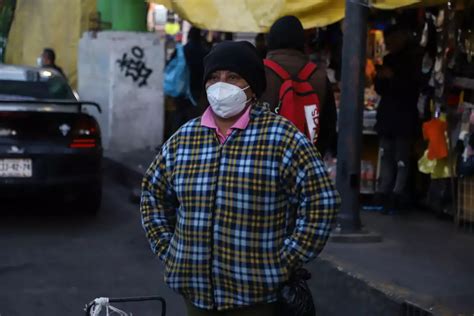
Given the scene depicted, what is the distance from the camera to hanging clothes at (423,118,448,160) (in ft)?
28.4

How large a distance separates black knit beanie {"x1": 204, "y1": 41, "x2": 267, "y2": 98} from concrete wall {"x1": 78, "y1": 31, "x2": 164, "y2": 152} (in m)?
11.2

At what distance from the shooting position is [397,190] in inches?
364

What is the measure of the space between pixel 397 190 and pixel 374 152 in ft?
3.05

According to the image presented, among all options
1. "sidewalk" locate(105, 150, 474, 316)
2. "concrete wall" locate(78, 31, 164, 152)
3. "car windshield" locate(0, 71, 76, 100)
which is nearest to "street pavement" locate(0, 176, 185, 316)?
"sidewalk" locate(105, 150, 474, 316)

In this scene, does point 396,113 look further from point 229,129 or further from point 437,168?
point 229,129

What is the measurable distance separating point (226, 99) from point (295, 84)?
2.15m

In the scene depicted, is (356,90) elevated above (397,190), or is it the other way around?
(356,90)

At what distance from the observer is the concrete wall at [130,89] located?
14547 millimetres

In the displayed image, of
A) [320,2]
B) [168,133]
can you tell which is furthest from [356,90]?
[168,133]

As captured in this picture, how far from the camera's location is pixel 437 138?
8.66m

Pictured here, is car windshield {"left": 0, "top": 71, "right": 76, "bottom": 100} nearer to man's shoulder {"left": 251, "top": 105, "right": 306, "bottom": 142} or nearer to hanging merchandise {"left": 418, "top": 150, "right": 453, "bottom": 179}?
hanging merchandise {"left": 418, "top": 150, "right": 453, "bottom": 179}

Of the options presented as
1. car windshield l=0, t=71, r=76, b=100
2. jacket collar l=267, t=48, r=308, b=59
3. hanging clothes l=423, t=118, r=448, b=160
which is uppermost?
jacket collar l=267, t=48, r=308, b=59

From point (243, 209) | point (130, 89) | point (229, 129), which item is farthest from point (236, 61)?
point (130, 89)

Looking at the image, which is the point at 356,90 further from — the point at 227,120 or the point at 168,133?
the point at 168,133
